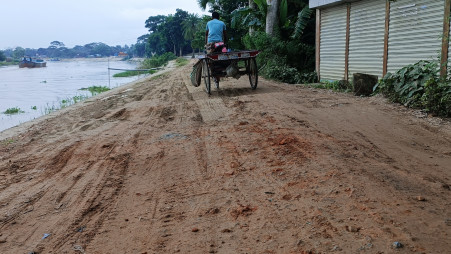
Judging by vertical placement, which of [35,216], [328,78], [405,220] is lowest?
[35,216]

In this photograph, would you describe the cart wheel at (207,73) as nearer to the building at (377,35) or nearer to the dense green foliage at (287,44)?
the building at (377,35)

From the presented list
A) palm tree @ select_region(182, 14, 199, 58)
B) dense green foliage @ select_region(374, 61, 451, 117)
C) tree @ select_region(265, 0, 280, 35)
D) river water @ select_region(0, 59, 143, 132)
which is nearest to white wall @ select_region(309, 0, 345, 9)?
tree @ select_region(265, 0, 280, 35)

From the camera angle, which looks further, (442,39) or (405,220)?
(442,39)

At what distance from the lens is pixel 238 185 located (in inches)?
154

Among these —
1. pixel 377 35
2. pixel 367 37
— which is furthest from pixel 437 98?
pixel 367 37

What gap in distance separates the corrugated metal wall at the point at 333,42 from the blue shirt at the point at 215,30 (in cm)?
476

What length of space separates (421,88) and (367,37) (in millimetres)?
4322

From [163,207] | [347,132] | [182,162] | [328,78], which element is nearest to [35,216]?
[163,207]

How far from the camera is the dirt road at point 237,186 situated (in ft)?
9.61

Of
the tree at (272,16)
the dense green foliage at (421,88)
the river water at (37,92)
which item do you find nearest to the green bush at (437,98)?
the dense green foliage at (421,88)

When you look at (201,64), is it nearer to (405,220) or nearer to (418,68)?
(418,68)

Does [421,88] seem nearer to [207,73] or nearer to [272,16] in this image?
[207,73]

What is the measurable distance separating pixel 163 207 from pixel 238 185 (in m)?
0.80

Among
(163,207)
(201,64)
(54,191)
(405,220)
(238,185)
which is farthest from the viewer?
(201,64)
